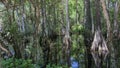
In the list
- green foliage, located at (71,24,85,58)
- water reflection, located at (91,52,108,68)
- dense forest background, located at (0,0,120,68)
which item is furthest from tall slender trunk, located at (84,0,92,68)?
green foliage, located at (71,24,85,58)

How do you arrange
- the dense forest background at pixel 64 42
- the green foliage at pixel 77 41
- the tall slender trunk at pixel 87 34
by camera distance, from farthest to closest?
the green foliage at pixel 77 41 → the tall slender trunk at pixel 87 34 → the dense forest background at pixel 64 42

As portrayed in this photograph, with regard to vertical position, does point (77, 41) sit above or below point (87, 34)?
below

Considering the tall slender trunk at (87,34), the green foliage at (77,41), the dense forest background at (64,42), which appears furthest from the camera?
the green foliage at (77,41)

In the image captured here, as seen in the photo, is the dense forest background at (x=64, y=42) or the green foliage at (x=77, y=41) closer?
the dense forest background at (x=64, y=42)

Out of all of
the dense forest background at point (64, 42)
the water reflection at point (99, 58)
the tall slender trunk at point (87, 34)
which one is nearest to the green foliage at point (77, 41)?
the dense forest background at point (64, 42)

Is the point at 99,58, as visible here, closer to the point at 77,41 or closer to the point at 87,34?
the point at 87,34

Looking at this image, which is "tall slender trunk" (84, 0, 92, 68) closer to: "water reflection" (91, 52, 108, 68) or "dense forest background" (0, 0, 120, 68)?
"dense forest background" (0, 0, 120, 68)

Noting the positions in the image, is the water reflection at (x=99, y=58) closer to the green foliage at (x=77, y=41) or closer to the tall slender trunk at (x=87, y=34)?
the tall slender trunk at (x=87, y=34)

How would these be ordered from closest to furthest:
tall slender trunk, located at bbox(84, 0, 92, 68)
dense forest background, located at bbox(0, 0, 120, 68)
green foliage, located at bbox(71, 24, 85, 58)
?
dense forest background, located at bbox(0, 0, 120, 68)
tall slender trunk, located at bbox(84, 0, 92, 68)
green foliage, located at bbox(71, 24, 85, 58)

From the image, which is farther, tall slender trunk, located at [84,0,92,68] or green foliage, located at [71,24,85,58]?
green foliage, located at [71,24,85,58]

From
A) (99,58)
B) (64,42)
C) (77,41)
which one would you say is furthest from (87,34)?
(99,58)

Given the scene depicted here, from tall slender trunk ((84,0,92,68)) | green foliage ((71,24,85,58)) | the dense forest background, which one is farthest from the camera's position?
green foliage ((71,24,85,58))

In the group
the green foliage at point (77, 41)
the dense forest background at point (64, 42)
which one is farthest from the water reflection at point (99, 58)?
the green foliage at point (77, 41)

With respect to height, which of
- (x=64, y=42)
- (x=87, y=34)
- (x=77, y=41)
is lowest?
(x=77, y=41)
